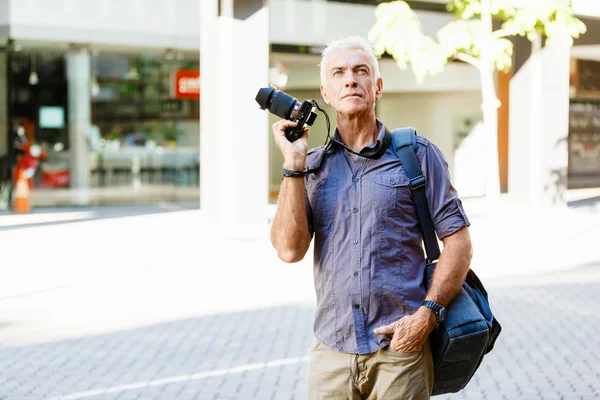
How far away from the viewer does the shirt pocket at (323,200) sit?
3227mm

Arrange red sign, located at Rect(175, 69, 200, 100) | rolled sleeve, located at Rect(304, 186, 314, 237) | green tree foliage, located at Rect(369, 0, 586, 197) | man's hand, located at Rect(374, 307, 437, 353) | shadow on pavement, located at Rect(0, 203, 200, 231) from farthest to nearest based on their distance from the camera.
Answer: red sign, located at Rect(175, 69, 200, 100), shadow on pavement, located at Rect(0, 203, 200, 231), green tree foliage, located at Rect(369, 0, 586, 197), rolled sleeve, located at Rect(304, 186, 314, 237), man's hand, located at Rect(374, 307, 437, 353)

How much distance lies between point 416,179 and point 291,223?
0.41 meters

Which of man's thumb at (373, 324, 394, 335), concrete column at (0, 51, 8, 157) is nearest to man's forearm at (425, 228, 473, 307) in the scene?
man's thumb at (373, 324, 394, 335)

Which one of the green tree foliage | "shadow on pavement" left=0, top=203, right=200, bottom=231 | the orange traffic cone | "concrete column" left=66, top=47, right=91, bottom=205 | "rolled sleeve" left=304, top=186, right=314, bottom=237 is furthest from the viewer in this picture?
"concrete column" left=66, top=47, right=91, bottom=205

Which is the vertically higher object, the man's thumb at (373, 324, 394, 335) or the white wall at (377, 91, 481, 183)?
the white wall at (377, 91, 481, 183)

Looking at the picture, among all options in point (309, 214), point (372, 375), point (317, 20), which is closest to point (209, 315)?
point (309, 214)

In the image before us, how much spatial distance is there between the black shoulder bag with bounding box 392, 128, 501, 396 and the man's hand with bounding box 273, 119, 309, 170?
0.31 m

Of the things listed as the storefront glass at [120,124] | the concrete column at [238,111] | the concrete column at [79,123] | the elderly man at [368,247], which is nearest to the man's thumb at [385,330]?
the elderly man at [368,247]

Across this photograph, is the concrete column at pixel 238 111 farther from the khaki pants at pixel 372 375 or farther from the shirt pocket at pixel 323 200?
the khaki pants at pixel 372 375

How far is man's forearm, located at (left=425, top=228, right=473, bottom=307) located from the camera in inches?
122

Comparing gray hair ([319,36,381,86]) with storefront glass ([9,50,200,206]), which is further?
storefront glass ([9,50,200,206])

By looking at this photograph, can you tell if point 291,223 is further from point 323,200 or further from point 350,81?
point 350,81

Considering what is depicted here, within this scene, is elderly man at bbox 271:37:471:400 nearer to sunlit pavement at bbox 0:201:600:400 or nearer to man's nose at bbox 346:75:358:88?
man's nose at bbox 346:75:358:88

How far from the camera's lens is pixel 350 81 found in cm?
314
